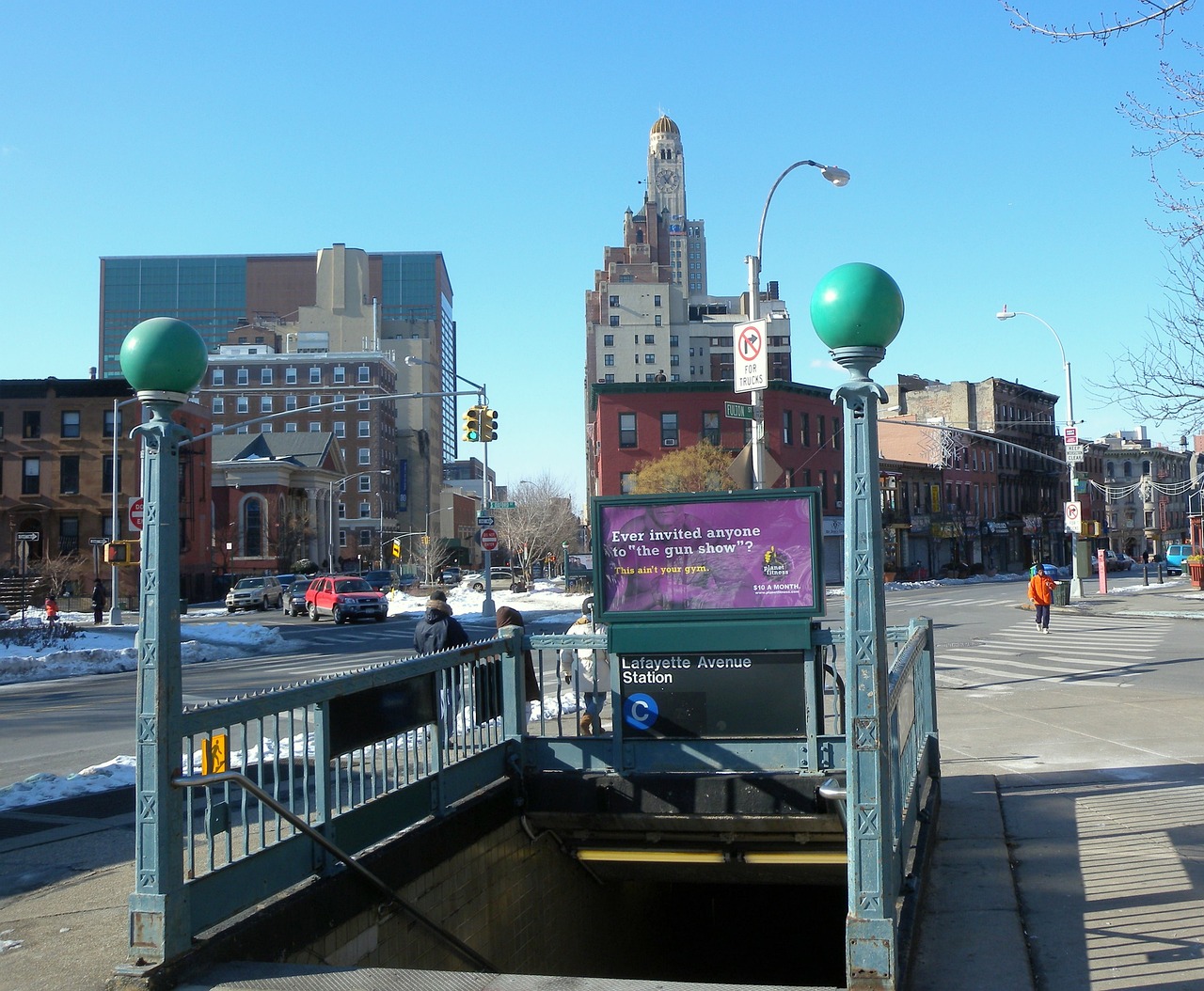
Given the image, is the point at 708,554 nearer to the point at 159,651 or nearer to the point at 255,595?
the point at 159,651

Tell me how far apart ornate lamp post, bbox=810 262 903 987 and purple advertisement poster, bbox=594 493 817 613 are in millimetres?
3426

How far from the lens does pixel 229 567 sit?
263 ft

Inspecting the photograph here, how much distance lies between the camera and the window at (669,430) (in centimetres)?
6003

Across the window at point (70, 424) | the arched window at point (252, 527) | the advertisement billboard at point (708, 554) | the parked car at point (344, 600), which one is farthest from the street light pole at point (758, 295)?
the arched window at point (252, 527)

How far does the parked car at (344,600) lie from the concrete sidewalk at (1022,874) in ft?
102

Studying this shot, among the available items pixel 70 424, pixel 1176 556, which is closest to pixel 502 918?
pixel 70 424

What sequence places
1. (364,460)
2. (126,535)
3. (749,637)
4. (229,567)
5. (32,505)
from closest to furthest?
(749,637) → (126,535) → (32,505) → (229,567) → (364,460)

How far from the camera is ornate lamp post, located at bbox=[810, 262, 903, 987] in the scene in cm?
452

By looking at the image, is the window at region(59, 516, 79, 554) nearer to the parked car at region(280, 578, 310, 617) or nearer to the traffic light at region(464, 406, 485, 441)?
the parked car at region(280, 578, 310, 617)

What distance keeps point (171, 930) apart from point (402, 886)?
6.68 feet

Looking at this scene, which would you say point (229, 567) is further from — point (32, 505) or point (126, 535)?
point (126, 535)

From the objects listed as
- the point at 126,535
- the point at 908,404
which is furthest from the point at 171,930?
the point at 908,404

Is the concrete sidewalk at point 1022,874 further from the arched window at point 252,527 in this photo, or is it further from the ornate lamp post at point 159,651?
the arched window at point 252,527

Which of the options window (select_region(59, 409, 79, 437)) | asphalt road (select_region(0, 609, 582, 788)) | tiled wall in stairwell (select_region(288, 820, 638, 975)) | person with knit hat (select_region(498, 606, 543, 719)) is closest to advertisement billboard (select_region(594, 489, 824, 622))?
person with knit hat (select_region(498, 606, 543, 719))
